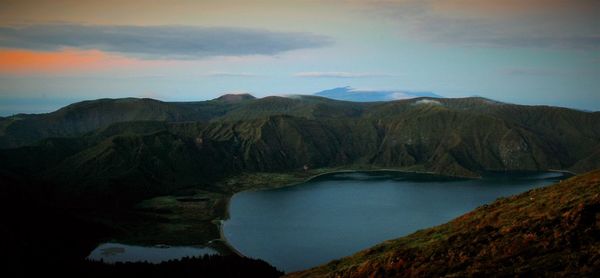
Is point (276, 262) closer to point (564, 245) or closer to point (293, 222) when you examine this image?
point (293, 222)

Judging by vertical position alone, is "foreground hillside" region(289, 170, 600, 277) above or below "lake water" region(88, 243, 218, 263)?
above

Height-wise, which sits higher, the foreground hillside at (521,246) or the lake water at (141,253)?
the foreground hillside at (521,246)

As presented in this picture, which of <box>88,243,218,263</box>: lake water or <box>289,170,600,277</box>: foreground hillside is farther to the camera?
<box>88,243,218,263</box>: lake water

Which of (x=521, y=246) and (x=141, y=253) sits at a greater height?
(x=521, y=246)

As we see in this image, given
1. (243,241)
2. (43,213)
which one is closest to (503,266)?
(243,241)
